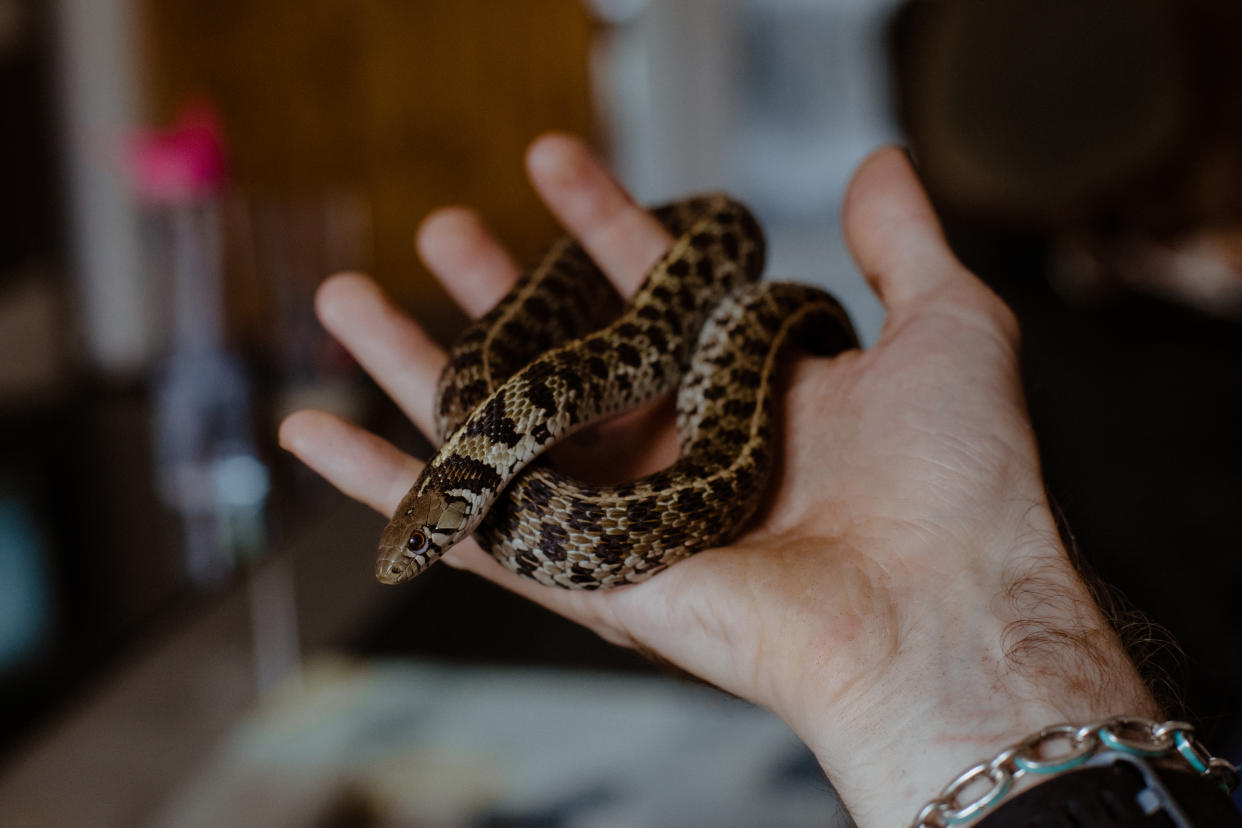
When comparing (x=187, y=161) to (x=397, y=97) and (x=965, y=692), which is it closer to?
(x=965, y=692)

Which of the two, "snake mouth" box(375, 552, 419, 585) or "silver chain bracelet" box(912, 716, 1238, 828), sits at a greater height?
"snake mouth" box(375, 552, 419, 585)

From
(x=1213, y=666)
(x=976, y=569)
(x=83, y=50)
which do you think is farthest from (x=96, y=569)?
(x=83, y=50)

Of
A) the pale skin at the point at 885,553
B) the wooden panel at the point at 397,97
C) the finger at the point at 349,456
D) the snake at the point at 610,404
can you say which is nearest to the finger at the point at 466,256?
the snake at the point at 610,404

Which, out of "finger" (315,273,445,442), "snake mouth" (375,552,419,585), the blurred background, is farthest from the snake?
the blurred background

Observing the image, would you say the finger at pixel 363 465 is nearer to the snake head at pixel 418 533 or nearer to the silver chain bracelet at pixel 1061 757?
the snake head at pixel 418 533

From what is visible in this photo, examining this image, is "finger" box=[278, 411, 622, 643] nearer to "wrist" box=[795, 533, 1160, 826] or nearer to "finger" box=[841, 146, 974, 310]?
"wrist" box=[795, 533, 1160, 826]

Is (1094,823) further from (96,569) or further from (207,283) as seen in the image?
(207,283)
